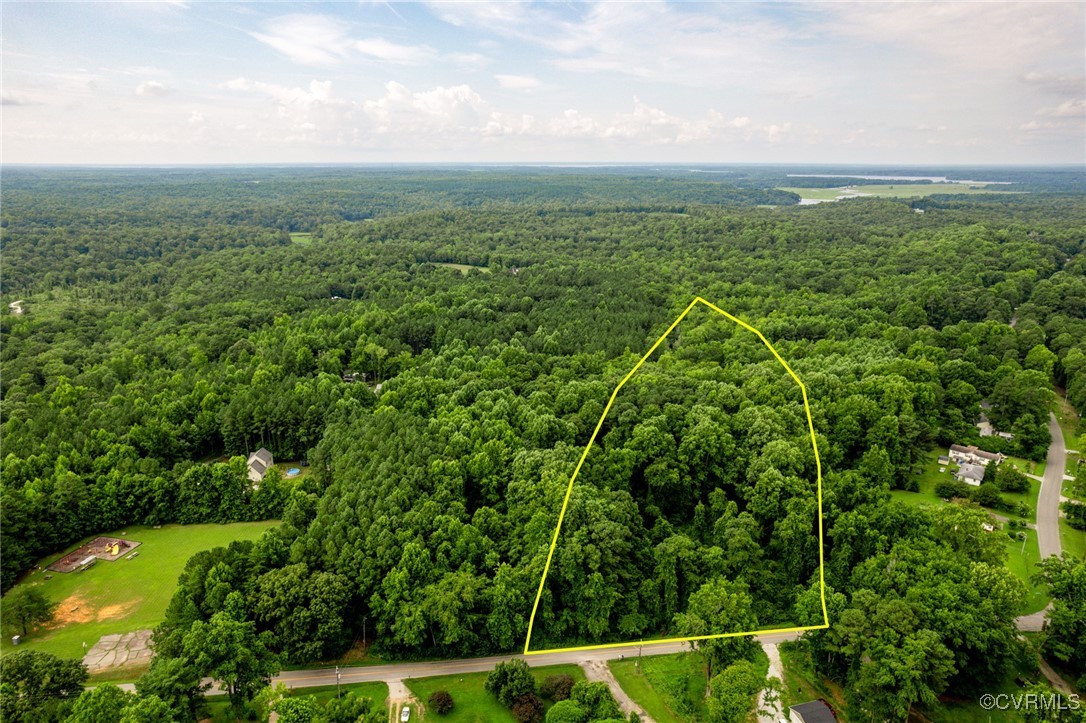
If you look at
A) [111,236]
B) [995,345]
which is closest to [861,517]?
[995,345]

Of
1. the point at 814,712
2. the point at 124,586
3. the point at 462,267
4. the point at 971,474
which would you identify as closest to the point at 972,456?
the point at 971,474

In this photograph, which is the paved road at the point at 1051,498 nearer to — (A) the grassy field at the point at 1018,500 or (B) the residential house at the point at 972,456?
(A) the grassy field at the point at 1018,500

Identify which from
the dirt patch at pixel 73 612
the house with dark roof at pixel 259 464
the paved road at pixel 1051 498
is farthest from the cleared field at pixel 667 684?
the house with dark roof at pixel 259 464

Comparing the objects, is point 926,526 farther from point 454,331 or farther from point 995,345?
point 454,331

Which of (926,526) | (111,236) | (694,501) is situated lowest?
(694,501)

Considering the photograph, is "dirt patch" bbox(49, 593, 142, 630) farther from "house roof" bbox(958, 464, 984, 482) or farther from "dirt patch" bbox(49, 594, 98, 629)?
"house roof" bbox(958, 464, 984, 482)

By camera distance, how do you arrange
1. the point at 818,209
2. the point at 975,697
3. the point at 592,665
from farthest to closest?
the point at 818,209, the point at 592,665, the point at 975,697
